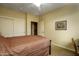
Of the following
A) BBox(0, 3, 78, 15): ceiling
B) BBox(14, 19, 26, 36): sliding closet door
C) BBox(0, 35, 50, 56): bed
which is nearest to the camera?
BBox(0, 35, 50, 56): bed

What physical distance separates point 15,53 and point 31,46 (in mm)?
222

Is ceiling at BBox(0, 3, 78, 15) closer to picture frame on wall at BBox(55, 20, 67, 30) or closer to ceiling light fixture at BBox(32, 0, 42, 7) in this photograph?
ceiling light fixture at BBox(32, 0, 42, 7)

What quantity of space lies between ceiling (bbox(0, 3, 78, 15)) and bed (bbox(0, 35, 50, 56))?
0.36 meters

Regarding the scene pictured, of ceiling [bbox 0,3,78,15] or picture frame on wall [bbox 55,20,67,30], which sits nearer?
ceiling [bbox 0,3,78,15]

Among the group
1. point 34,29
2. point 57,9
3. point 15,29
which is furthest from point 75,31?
point 15,29

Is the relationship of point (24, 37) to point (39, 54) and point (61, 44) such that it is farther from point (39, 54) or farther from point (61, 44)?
point (61, 44)

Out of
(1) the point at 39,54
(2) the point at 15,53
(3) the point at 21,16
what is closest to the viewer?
(2) the point at 15,53

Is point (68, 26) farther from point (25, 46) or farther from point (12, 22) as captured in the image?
point (12, 22)

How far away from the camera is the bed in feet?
3.42

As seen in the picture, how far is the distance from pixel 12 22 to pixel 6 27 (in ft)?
0.34

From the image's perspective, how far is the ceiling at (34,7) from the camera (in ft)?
3.80

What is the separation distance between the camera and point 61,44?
1301 millimetres

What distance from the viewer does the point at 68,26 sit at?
1257 mm

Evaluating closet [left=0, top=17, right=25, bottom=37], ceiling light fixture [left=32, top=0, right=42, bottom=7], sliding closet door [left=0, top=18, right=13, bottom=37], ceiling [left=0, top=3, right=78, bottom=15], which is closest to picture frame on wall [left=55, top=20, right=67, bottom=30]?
ceiling [left=0, top=3, right=78, bottom=15]
